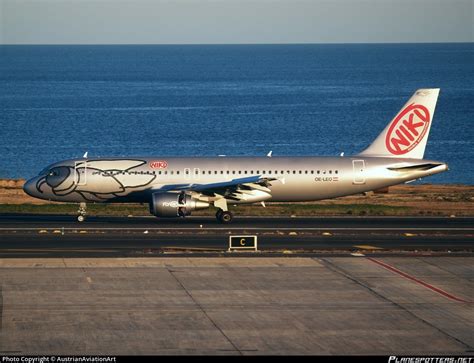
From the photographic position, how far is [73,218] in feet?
201

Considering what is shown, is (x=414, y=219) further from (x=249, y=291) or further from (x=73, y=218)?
(x=249, y=291)

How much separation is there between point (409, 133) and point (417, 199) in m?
10.7

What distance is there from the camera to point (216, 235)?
→ 5316 centimetres

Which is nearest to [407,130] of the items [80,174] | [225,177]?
[225,177]

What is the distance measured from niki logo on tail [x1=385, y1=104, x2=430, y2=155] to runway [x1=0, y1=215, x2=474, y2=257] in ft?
14.6

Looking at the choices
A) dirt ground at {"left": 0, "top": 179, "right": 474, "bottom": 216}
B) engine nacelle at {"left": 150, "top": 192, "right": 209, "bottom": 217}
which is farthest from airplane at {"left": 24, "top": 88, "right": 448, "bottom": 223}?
dirt ground at {"left": 0, "top": 179, "right": 474, "bottom": 216}

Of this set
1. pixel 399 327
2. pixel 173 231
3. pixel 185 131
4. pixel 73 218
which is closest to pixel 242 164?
pixel 173 231

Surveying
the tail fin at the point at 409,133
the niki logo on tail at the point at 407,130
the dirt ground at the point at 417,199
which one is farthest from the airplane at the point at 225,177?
the dirt ground at the point at 417,199

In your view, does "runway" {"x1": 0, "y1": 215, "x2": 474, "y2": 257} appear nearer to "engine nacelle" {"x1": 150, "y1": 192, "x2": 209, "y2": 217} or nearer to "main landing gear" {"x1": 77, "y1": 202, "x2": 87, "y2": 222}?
"main landing gear" {"x1": 77, "y1": 202, "x2": 87, "y2": 222}

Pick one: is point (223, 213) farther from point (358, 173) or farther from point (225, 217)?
point (358, 173)

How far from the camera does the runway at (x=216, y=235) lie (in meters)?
48.3

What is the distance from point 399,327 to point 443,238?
20.9 meters

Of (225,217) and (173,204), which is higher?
(173,204)

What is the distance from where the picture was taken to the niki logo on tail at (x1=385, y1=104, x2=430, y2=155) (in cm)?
6119
